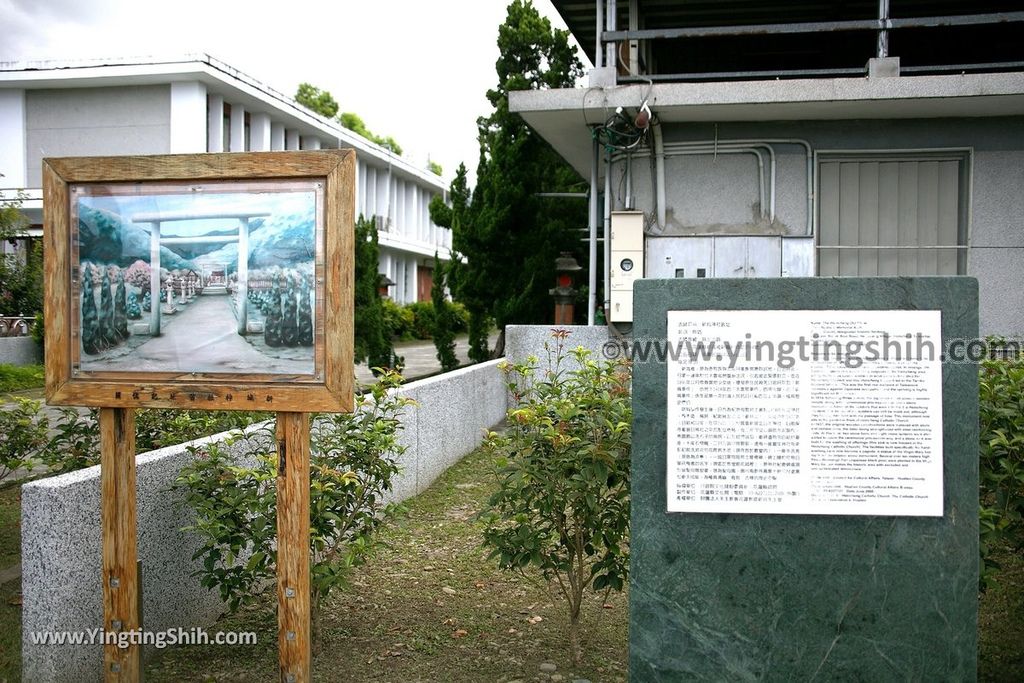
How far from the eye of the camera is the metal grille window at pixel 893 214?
1110 centimetres

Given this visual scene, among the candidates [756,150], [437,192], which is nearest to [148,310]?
[756,150]

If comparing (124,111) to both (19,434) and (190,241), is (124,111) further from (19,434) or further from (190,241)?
(190,241)

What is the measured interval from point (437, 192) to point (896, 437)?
156 feet

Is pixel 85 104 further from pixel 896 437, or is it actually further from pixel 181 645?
pixel 896 437

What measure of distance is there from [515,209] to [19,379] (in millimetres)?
9643

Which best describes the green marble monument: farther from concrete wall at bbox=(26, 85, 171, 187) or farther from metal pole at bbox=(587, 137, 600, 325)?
concrete wall at bbox=(26, 85, 171, 187)

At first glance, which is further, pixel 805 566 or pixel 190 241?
pixel 190 241

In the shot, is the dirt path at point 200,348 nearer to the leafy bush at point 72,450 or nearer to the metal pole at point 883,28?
the leafy bush at point 72,450

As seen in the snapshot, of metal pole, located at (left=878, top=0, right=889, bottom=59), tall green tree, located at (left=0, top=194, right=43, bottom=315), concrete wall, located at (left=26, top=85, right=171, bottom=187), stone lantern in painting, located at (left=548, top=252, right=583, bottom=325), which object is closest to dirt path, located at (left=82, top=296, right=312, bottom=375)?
tall green tree, located at (left=0, top=194, right=43, bottom=315)

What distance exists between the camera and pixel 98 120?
27.5 m

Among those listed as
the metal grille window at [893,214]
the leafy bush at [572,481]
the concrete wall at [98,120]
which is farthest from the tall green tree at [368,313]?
the concrete wall at [98,120]

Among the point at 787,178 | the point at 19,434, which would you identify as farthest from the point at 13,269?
the point at 787,178

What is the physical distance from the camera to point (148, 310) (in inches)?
156

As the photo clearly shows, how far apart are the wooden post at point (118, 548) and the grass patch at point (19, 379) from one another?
13.9 metres
